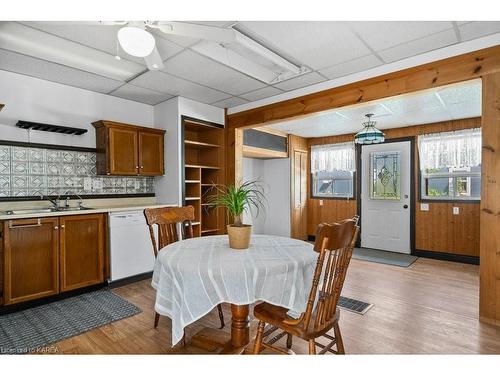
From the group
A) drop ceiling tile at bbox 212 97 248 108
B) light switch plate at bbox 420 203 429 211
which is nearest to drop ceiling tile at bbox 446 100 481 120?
light switch plate at bbox 420 203 429 211

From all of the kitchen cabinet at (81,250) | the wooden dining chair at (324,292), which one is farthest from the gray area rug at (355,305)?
the kitchen cabinet at (81,250)

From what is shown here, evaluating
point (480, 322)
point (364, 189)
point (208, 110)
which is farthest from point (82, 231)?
point (364, 189)

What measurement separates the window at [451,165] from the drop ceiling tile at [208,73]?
339 centimetres

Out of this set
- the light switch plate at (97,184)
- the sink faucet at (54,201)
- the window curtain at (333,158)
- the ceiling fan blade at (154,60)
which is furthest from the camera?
the window curtain at (333,158)

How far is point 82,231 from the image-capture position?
308cm

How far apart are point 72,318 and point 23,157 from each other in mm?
1902

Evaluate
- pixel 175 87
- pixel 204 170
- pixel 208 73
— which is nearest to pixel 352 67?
pixel 208 73

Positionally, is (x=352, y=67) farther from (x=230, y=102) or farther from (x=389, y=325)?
(x=389, y=325)

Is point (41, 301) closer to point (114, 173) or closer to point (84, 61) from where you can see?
point (114, 173)

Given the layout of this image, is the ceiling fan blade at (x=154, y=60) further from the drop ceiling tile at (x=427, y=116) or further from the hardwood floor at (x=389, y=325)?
the drop ceiling tile at (x=427, y=116)

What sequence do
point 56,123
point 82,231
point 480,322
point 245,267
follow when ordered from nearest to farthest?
point 245,267 → point 480,322 → point 82,231 → point 56,123

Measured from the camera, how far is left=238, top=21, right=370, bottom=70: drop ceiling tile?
214cm

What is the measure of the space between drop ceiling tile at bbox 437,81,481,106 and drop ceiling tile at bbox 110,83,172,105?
354 centimetres

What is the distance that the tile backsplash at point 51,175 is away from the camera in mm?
3025
